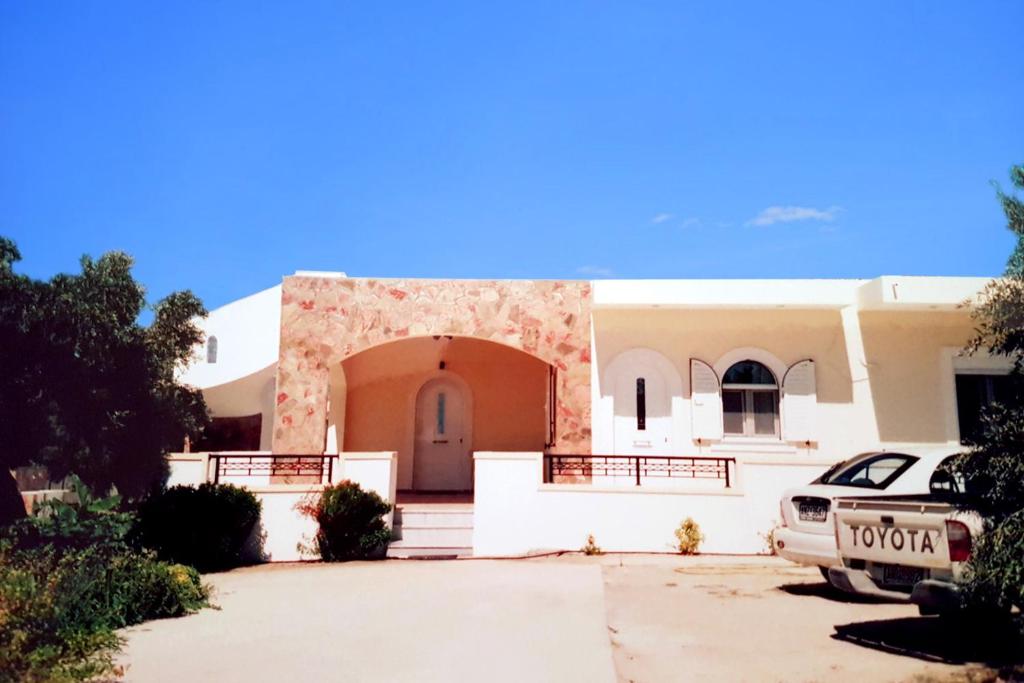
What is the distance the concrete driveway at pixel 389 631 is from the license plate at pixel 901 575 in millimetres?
2197

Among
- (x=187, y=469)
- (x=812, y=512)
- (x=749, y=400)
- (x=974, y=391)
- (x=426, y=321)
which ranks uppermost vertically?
(x=426, y=321)

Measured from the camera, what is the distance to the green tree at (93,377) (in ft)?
39.1

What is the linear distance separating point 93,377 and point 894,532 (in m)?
12.7

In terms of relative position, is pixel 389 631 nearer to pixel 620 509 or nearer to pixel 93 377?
pixel 620 509

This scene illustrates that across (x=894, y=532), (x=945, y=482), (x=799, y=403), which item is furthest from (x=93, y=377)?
(x=945, y=482)

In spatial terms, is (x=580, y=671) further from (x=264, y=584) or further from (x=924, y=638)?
(x=264, y=584)

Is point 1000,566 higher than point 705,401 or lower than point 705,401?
lower

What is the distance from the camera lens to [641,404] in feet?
45.3

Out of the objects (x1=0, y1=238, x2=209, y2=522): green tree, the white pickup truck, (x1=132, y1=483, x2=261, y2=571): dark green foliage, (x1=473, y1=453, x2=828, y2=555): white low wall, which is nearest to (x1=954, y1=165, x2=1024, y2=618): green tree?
the white pickup truck

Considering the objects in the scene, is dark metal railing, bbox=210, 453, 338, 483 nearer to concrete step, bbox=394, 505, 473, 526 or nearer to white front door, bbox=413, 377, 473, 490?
concrete step, bbox=394, 505, 473, 526

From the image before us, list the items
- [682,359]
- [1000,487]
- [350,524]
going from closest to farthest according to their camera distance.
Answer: [1000,487] < [350,524] < [682,359]

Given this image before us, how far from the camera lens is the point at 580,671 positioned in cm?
533

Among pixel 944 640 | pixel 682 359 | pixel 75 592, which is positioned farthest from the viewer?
pixel 682 359

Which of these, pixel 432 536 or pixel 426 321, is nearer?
pixel 432 536
